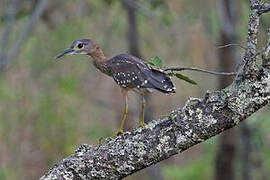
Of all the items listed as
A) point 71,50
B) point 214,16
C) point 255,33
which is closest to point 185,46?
point 214,16

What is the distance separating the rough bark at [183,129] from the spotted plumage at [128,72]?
0.72 meters

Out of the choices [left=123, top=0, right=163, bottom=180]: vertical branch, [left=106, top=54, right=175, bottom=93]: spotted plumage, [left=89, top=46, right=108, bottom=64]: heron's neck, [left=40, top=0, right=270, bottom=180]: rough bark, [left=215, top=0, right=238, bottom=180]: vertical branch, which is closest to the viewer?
[left=40, top=0, right=270, bottom=180]: rough bark

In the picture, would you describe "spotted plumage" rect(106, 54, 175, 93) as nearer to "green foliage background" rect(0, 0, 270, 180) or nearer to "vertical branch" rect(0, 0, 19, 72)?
"vertical branch" rect(0, 0, 19, 72)

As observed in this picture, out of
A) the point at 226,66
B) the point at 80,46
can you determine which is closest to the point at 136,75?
the point at 80,46

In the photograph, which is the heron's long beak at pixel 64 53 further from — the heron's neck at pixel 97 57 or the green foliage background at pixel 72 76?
the green foliage background at pixel 72 76

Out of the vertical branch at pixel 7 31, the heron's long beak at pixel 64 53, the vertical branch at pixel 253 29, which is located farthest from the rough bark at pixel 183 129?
the vertical branch at pixel 7 31

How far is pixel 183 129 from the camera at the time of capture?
7.95 ft

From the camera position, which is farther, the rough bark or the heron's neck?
the heron's neck

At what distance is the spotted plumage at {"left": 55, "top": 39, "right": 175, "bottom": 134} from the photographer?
10.8ft

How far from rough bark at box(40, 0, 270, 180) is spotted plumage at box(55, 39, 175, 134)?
2.35 feet

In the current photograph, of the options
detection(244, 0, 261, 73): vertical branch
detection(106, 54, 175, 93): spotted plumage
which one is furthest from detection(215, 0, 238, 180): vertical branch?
detection(244, 0, 261, 73): vertical branch

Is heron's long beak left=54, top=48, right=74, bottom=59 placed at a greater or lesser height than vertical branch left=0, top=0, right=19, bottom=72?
greater

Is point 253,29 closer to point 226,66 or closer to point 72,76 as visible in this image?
point 226,66

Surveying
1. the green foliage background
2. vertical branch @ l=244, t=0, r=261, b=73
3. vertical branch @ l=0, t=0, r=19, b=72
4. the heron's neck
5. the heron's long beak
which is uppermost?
vertical branch @ l=244, t=0, r=261, b=73
